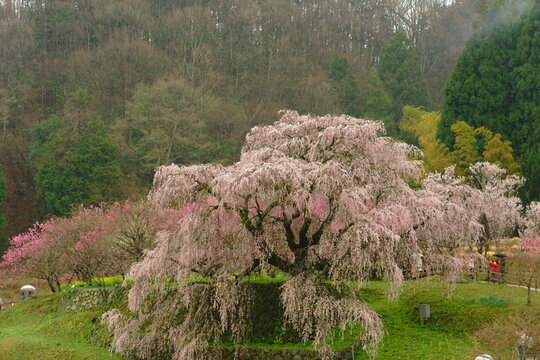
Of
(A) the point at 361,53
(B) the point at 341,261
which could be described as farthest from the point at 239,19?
(B) the point at 341,261

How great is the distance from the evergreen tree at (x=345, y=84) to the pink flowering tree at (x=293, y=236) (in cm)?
3438

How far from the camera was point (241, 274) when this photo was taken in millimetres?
15047

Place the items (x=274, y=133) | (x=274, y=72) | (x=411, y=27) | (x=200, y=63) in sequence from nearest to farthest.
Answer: (x=274, y=133), (x=200, y=63), (x=274, y=72), (x=411, y=27)

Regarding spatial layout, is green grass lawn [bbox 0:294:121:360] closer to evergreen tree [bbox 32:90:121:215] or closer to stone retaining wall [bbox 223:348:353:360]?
stone retaining wall [bbox 223:348:353:360]

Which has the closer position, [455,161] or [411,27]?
[455,161]

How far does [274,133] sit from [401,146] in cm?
369

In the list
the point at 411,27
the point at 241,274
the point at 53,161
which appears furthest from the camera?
the point at 411,27

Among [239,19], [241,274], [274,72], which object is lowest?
[241,274]

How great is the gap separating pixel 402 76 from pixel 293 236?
40237mm

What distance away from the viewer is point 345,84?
2005 inches

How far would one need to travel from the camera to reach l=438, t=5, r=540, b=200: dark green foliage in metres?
35.4

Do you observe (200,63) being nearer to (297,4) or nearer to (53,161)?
(53,161)

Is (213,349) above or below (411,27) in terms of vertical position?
below

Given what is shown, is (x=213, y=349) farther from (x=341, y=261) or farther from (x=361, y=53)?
(x=361, y=53)
